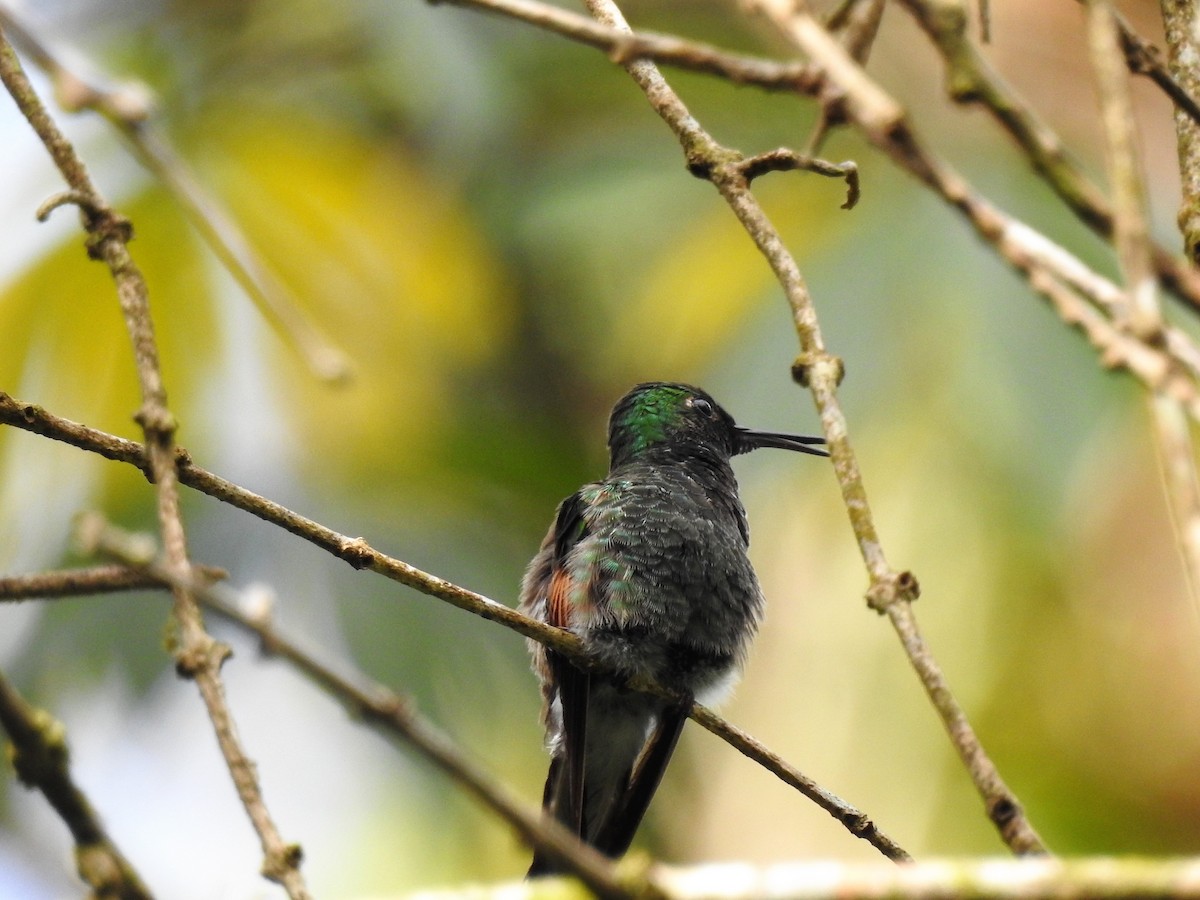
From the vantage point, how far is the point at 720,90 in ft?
31.4

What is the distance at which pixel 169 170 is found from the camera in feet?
6.04

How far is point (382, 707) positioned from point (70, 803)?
12.4 inches

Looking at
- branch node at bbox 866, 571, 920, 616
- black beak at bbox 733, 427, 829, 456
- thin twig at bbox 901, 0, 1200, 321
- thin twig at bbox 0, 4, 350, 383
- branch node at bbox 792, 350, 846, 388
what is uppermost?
black beak at bbox 733, 427, 829, 456

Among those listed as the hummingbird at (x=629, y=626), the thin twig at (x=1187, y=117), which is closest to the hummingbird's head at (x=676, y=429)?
the hummingbird at (x=629, y=626)

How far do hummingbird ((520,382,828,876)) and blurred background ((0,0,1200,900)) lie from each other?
3177mm

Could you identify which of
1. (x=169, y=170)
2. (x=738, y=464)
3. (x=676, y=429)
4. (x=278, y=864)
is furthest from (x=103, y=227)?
(x=738, y=464)

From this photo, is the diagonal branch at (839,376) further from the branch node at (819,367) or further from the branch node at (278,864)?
the branch node at (278,864)

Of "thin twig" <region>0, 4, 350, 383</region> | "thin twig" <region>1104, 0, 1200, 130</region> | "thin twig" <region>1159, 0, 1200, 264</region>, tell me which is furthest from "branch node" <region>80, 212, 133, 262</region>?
"thin twig" <region>1159, 0, 1200, 264</region>

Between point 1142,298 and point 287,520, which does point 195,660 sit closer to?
point 287,520

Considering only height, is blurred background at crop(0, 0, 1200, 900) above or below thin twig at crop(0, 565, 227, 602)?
above

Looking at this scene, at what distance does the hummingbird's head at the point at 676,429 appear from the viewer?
4.55m

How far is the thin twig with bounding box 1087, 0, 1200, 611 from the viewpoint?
1.08m

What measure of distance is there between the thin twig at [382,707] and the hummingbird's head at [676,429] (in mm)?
3342

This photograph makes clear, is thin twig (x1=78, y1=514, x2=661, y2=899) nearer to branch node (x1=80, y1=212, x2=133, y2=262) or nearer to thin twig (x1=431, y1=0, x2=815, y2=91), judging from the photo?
thin twig (x1=431, y1=0, x2=815, y2=91)
